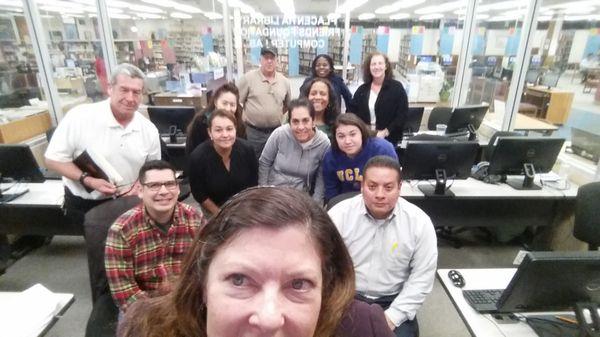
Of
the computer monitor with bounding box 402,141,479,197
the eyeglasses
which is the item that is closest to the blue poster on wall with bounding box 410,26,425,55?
the computer monitor with bounding box 402,141,479,197

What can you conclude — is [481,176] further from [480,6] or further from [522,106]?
[480,6]

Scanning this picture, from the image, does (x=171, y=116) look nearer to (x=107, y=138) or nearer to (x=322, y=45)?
(x=107, y=138)

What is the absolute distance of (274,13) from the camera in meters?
5.20

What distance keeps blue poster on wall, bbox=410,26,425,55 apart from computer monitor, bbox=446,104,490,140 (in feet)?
8.08

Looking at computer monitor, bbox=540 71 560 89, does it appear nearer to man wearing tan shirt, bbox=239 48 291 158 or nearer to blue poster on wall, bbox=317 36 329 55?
blue poster on wall, bbox=317 36 329 55

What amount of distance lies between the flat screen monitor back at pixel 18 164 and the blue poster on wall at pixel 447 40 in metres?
5.67

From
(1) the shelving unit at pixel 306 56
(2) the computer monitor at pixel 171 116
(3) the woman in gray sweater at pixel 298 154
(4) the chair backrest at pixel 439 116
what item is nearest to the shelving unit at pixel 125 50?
(2) the computer monitor at pixel 171 116

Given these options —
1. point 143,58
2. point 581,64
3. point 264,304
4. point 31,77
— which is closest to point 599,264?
point 264,304

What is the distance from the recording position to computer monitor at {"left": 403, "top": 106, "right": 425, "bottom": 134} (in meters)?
4.30

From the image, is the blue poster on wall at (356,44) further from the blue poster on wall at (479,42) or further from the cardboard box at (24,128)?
the cardboard box at (24,128)

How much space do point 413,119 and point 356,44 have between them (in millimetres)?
1927

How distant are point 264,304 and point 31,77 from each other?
195 inches

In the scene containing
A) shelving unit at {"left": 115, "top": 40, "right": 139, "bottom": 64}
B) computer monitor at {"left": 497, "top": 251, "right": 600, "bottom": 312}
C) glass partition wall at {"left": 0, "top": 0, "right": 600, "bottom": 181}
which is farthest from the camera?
shelving unit at {"left": 115, "top": 40, "right": 139, "bottom": 64}

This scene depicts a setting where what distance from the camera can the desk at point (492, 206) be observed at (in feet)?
9.35
